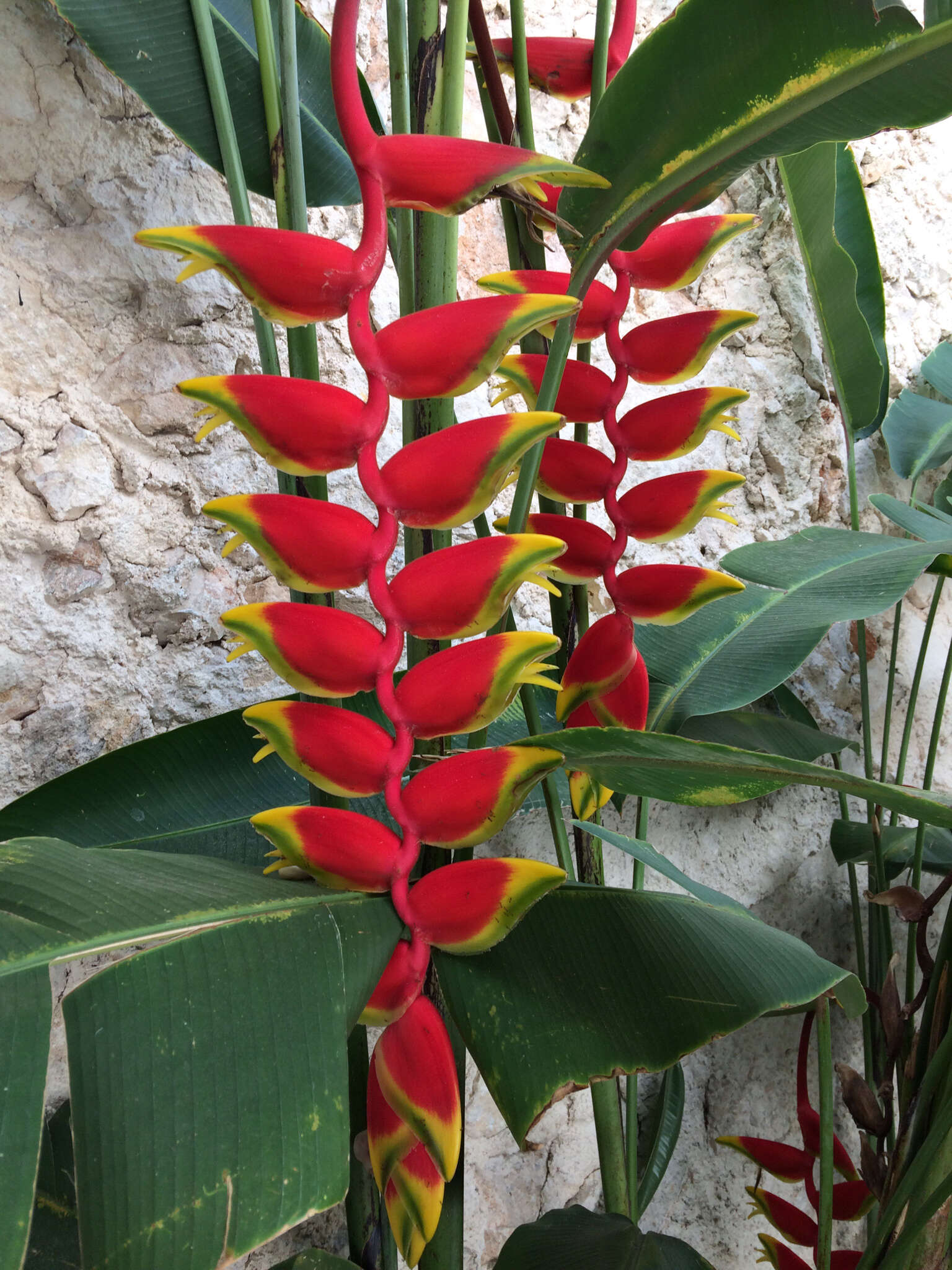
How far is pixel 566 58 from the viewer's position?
0.54 metres

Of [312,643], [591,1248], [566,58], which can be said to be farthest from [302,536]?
[591,1248]

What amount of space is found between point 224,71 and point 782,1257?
1.07 m

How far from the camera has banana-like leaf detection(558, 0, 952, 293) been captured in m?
0.33

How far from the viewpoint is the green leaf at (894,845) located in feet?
2.86

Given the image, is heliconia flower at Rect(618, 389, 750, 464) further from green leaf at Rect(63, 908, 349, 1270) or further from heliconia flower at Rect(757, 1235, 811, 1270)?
heliconia flower at Rect(757, 1235, 811, 1270)

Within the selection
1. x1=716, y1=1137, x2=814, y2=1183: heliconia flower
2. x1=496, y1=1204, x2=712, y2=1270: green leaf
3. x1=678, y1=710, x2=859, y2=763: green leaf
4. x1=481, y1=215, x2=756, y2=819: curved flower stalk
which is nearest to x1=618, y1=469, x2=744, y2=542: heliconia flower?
x1=481, y1=215, x2=756, y2=819: curved flower stalk

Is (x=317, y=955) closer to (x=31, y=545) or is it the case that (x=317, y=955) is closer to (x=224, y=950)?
(x=224, y=950)

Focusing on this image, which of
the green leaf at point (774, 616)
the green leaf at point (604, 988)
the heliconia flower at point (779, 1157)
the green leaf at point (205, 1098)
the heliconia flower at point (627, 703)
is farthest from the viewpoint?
the heliconia flower at point (779, 1157)

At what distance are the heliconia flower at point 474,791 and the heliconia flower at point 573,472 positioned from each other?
7.3 inches

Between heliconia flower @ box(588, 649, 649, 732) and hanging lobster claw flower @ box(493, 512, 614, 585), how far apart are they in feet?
0.19

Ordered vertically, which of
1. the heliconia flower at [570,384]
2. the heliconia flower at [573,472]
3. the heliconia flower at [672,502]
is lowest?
the heliconia flower at [672,502]

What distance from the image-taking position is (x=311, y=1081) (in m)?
0.29

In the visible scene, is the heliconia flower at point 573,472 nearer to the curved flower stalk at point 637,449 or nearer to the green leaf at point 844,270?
the curved flower stalk at point 637,449

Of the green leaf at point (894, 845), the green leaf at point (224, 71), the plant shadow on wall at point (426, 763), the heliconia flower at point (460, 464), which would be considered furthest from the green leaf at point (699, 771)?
the green leaf at point (894, 845)
